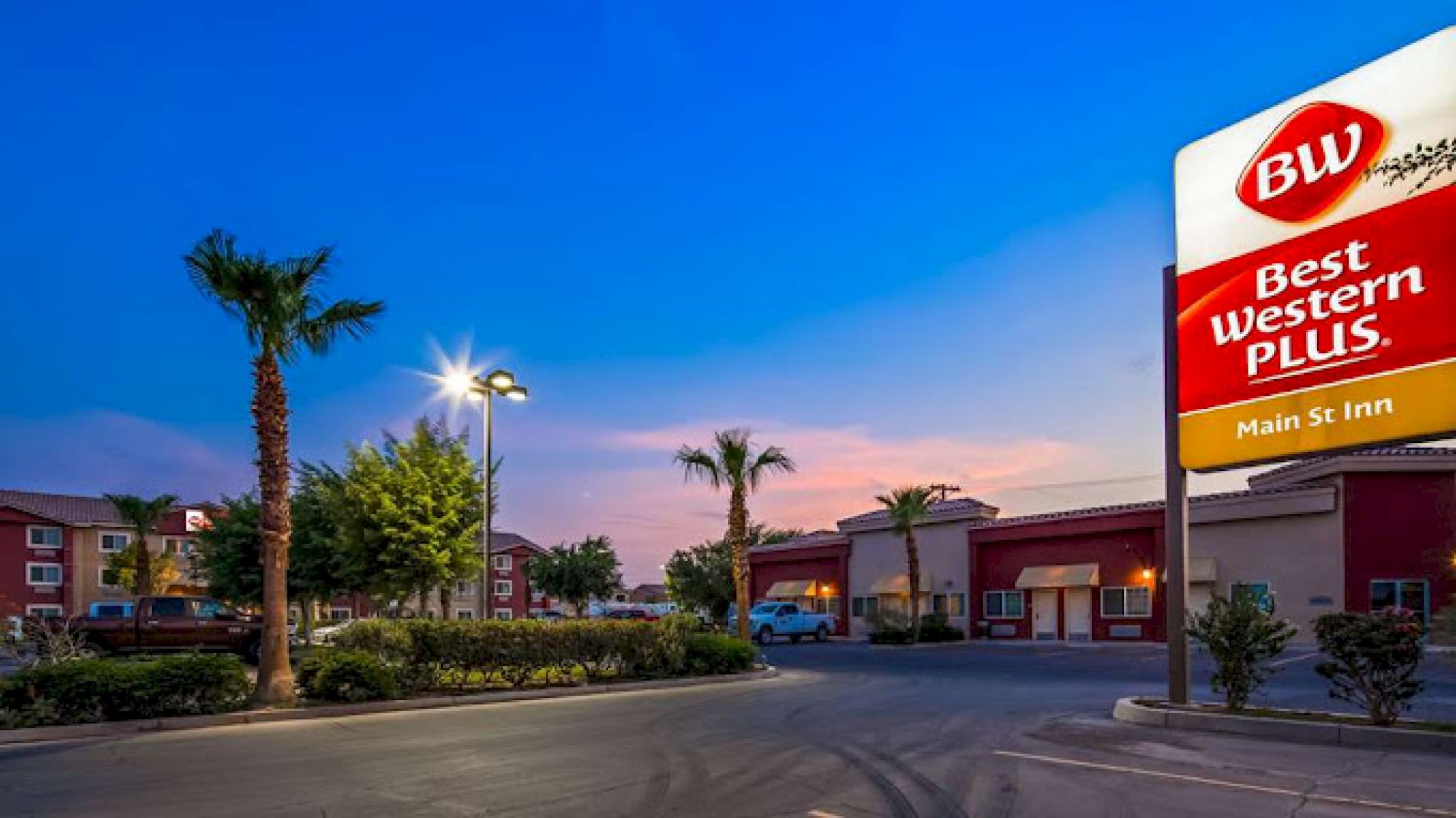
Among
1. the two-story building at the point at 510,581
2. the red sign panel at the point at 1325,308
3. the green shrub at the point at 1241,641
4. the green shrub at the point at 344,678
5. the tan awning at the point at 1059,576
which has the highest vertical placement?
the red sign panel at the point at 1325,308

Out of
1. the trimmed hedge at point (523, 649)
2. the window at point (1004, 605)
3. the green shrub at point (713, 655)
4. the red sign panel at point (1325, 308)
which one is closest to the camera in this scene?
the red sign panel at point (1325, 308)

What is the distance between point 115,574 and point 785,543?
39560 mm

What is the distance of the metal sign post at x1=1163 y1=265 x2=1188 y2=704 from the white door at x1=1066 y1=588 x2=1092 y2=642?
28433 millimetres

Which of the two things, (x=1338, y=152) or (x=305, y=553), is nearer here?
(x=1338, y=152)

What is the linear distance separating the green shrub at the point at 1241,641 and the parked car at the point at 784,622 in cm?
2970

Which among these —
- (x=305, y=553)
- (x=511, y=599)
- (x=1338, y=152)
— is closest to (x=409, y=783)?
(x=1338, y=152)

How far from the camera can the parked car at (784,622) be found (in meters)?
44.6

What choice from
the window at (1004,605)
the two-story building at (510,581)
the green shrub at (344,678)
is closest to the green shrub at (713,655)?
the green shrub at (344,678)

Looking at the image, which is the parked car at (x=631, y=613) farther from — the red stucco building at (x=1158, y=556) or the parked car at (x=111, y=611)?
the parked car at (x=111, y=611)

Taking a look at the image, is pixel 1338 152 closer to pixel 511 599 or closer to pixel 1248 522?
pixel 1248 522

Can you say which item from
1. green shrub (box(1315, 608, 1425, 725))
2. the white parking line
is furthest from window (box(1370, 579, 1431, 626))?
the white parking line

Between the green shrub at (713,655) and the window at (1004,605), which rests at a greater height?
the green shrub at (713,655)

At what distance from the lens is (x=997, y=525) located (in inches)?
1858

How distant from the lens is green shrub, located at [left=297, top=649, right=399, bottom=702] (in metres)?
17.0
